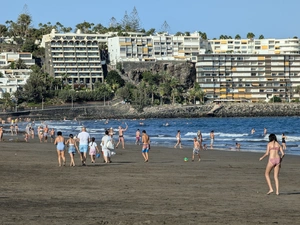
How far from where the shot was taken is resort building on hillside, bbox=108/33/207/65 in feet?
579

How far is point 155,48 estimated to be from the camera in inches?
7244

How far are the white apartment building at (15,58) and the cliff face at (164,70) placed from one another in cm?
2368

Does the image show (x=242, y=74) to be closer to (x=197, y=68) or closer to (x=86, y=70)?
(x=197, y=68)

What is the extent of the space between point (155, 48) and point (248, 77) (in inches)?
1229

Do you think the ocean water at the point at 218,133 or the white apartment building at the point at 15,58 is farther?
the white apartment building at the point at 15,58

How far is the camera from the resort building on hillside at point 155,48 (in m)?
177

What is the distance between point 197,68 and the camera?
6614 inches

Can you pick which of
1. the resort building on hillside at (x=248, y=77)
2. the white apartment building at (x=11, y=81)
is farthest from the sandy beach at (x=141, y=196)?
the resort building on hillside at (x=248, y=77)

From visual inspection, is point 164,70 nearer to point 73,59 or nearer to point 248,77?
point 248,77

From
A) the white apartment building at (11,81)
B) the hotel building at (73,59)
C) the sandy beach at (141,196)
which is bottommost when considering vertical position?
the sandy beach at (141,196)

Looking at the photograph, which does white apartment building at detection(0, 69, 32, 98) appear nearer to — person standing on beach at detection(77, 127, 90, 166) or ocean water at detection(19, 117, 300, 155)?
ocean water at detection(19, 117, 300, 155)

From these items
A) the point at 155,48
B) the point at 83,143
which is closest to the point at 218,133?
the point at 83,143

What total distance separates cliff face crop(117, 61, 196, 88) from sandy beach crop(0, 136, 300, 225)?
146779 millimetres

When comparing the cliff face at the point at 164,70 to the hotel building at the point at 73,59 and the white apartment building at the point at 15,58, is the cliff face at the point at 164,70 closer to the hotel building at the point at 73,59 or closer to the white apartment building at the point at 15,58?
the hotel building at the point at 73,59
